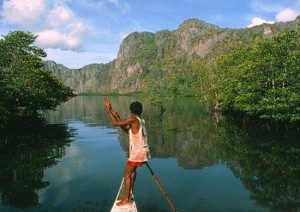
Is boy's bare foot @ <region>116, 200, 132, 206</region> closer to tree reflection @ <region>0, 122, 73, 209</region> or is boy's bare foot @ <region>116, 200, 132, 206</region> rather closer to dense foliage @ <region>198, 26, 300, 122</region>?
tree reflection @ <region>0, 122, 73, 209</region>

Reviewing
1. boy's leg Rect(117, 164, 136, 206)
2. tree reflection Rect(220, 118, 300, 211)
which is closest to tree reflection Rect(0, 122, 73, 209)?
boy's leg Rect(117, 164, 136, 206)

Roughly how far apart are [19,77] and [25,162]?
1907 cm

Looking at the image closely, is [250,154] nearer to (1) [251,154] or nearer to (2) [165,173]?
(1) [251,154]

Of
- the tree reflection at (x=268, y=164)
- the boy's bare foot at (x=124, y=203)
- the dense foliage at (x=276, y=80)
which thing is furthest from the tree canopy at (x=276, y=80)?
the boy's bare foot at (x=124, y=203)

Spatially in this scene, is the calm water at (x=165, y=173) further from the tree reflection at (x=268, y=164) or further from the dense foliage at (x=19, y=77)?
the dense foliage at (x=19, y=77)

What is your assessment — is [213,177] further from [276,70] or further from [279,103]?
[276,70]

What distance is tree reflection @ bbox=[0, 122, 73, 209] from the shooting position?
59.4ft

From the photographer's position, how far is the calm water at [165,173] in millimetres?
16797

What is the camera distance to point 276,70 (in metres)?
37.1

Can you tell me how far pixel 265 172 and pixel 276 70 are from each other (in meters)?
17.4

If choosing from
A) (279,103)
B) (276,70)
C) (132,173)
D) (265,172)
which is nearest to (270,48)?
(276,70)

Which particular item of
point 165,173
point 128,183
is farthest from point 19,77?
point 128,183

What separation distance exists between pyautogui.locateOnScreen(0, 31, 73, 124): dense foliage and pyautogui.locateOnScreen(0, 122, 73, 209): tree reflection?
3.23m

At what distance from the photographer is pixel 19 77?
42844 millimetres
